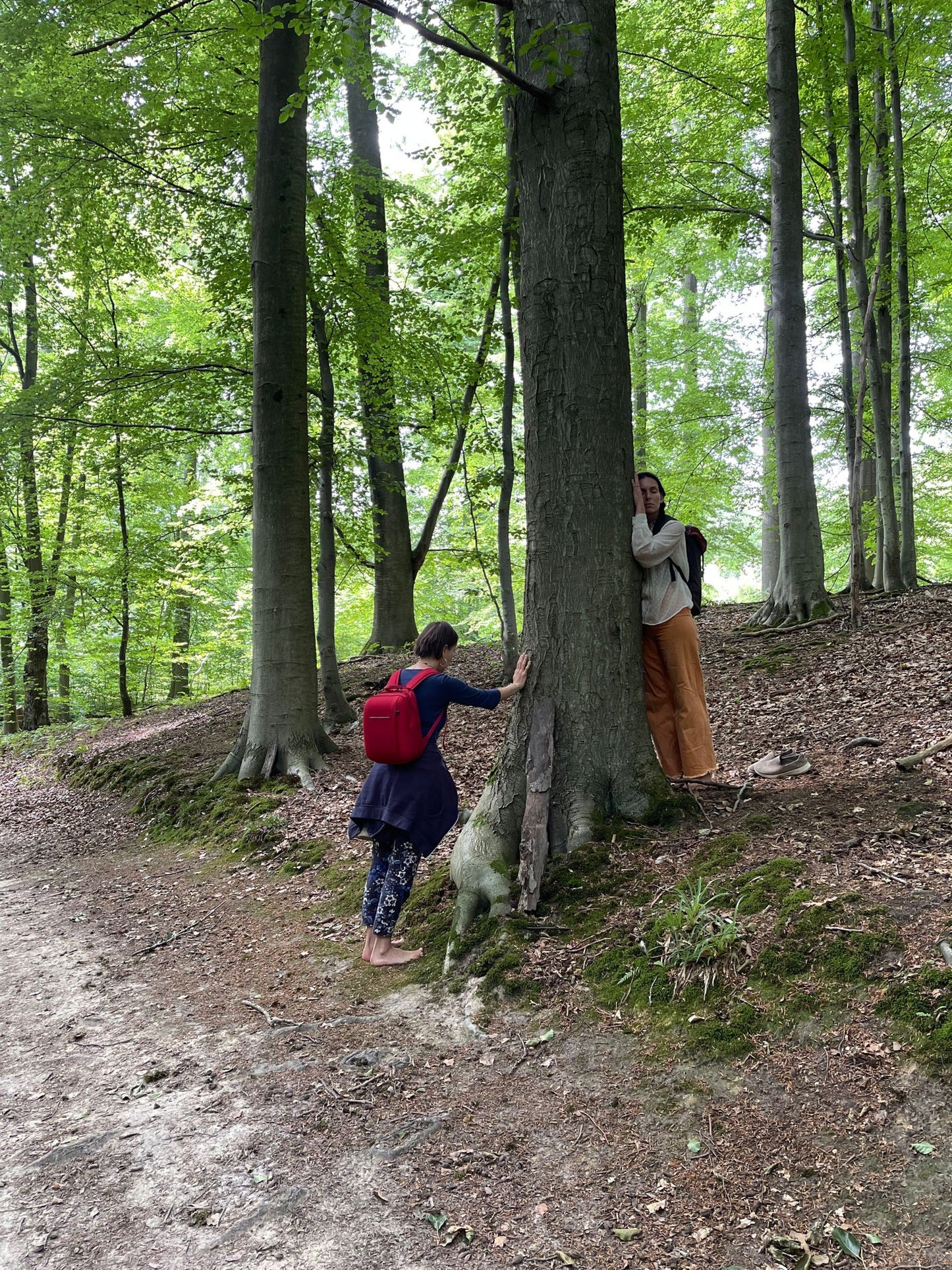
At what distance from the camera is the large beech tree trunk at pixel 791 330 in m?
8.80

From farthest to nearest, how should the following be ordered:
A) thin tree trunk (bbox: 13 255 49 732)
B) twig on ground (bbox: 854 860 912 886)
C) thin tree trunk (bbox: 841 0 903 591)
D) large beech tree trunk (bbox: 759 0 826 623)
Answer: thin tree trunk (bbox: 13 255 49 732) < large beech tree trunk (bbox: 759 0 826 623) < thin tree trunk (bbox: 841 0 903 591) < twig on ground (bbox: 854 860 912 886)

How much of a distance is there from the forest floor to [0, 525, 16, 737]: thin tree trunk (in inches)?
525

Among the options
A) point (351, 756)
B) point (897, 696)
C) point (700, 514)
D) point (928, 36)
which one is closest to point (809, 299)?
point (700, 514)

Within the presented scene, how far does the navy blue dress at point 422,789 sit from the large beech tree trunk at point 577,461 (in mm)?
271

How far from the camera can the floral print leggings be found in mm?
4078

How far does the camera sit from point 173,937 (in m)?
5.26

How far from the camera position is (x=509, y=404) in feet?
27.8

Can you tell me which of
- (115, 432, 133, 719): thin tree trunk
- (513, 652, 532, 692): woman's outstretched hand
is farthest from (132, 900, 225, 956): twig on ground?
(115, 432, 133, 719): thin tree trunk

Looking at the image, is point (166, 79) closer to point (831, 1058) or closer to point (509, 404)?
point (509, 404)

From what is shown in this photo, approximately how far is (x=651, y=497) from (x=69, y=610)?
14.1 metres

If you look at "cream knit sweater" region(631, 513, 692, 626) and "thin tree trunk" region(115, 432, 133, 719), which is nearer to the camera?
"cream knit sweater" region(631, 513, 692, 626)

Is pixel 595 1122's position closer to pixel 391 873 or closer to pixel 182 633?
pixel 391 873

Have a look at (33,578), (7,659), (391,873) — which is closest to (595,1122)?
(391,873)

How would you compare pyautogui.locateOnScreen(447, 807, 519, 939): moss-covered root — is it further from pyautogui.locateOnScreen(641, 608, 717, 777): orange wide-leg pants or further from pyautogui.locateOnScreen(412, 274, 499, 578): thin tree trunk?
pyautogui.locateOnScreen(412, 274, 499, 578): thin tree trunk
